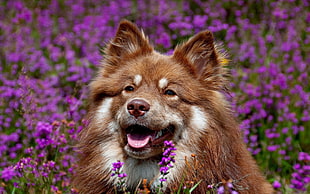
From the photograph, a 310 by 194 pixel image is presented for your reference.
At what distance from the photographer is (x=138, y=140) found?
13.6 ft

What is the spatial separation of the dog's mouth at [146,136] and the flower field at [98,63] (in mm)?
839

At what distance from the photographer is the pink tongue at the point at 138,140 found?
4.09 m

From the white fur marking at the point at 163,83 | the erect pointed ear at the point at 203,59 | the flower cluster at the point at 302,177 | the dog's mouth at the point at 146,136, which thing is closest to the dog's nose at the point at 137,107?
the dog's mouth at the point at 146,136

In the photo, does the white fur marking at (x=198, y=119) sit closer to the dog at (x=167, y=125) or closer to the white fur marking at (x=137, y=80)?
the dog at (x=167, y=125)

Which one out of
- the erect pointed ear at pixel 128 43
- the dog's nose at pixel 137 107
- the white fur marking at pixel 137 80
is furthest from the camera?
the erect pointed ear at pixel 128 43

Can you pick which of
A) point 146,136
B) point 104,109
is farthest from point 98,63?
point 146,136

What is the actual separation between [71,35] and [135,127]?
528 cm

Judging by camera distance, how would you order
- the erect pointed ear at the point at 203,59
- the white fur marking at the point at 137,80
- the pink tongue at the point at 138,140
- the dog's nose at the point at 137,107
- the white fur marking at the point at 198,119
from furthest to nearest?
the erect pointed ear at the point at 203,59 < the white fur marking at the point at 137,80 < the white fur marking at the point at 198,119 < the pink tongue at the point at 138,140 < the dog's nose at the point at 137,107

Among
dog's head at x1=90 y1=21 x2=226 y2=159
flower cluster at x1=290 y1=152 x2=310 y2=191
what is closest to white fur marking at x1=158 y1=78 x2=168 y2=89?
dog's head at x1=90 y1=21 x2=226 y2=159

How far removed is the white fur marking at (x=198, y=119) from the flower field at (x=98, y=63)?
1.68ft

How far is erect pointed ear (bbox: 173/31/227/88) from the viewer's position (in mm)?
4504

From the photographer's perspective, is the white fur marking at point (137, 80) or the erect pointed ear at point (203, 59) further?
the erect pointed ear at point (203, 59)

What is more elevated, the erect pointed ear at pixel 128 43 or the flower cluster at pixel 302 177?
the erect pointed ear at pixel 128 43

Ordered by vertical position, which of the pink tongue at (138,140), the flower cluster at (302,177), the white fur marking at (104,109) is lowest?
the flower cluster at (302,177)
